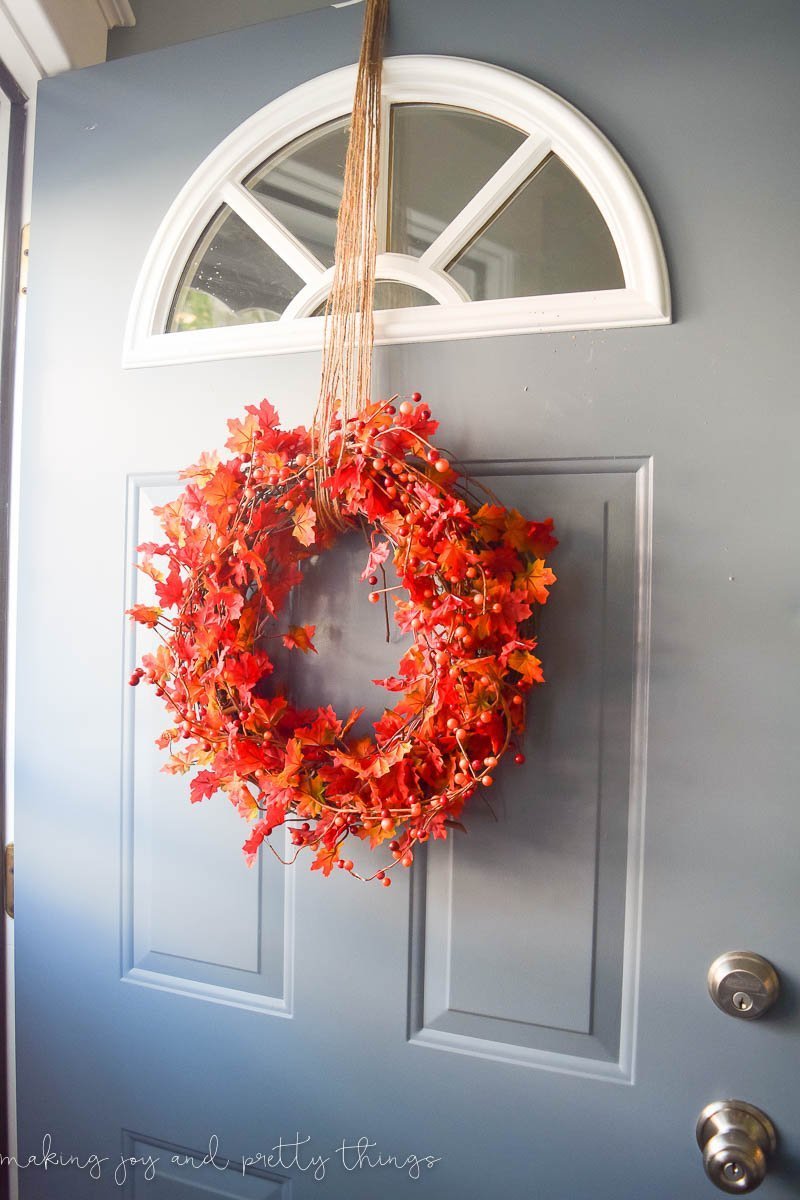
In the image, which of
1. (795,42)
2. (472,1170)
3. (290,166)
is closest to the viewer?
(795,42)

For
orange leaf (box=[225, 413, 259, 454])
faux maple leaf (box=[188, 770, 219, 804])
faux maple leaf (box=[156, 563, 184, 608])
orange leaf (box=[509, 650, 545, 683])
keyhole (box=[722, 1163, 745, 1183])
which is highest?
orange leaf (box=[225, 413, 259, 454])

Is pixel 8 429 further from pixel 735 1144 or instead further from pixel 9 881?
pixel 735 1144

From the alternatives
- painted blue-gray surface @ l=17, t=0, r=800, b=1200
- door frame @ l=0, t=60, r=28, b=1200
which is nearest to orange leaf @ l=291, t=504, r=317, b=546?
painted blue-gray surface @ l=17, t=0, r=800, b=1200

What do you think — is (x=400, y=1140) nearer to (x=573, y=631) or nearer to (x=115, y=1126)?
(x=115, y=1126)

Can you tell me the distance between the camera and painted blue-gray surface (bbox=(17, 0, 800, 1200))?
79 centimetres

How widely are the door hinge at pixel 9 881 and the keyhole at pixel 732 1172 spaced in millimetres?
1042

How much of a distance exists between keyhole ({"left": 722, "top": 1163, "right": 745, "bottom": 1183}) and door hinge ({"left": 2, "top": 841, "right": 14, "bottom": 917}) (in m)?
1.04

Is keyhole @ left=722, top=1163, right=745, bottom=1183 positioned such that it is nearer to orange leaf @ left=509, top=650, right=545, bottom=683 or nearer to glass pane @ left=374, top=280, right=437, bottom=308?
orange leaf @ left=509, top=650, right=545, bottom=683

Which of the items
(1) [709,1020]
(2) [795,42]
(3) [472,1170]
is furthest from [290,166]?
(3) [472,1170]

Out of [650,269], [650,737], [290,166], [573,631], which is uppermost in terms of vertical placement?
[290,166]

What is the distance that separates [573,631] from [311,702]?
36 centimetres

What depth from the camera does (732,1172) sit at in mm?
765

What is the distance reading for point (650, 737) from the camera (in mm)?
828

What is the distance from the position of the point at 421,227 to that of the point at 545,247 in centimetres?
17
